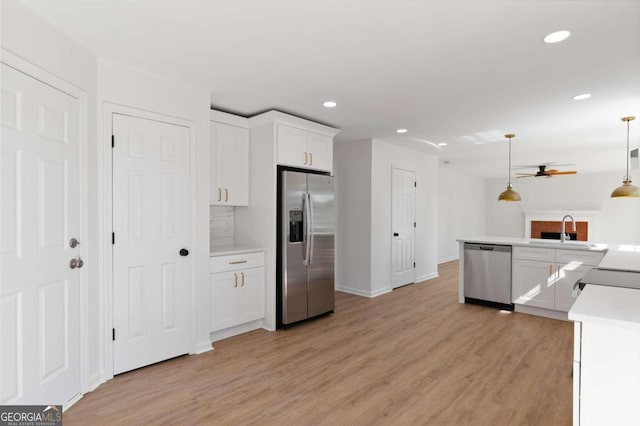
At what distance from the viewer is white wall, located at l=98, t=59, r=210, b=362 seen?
276 centimetres

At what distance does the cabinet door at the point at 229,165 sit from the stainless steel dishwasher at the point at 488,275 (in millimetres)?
3276

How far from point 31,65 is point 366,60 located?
218 centimetres

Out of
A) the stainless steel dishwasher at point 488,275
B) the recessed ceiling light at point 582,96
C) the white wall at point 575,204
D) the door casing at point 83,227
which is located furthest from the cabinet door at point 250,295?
the white wall at point 575,204

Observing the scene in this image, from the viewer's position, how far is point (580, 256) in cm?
403

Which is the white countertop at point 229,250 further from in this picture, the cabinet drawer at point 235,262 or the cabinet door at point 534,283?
the cabinet door at point 534,283

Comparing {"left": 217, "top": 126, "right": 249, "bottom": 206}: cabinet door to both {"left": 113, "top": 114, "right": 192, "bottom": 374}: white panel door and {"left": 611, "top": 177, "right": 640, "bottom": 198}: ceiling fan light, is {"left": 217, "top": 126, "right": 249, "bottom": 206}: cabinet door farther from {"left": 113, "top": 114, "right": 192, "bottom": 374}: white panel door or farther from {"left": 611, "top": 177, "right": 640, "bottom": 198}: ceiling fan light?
{"left": 611, "top": 177, "right": 640, "bottom": 198}: ceiling fan light

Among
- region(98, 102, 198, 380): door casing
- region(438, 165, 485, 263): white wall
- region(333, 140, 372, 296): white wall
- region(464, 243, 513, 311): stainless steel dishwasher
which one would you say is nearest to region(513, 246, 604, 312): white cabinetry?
region(464, 243, 513, 311): stainless steel dishwasher

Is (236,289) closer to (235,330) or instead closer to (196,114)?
(235,330)

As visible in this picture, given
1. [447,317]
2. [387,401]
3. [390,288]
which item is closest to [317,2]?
[387,401]

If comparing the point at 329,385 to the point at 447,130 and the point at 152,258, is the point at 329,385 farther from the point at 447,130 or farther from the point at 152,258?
the point at 447,130

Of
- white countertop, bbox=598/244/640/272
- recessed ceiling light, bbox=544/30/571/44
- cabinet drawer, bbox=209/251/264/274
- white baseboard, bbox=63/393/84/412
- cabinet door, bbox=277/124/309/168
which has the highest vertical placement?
recessed ceiling light, bbox=544/30/571/44

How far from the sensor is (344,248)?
5621 millimetres

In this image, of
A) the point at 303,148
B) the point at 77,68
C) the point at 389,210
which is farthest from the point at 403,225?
the point at 77,68

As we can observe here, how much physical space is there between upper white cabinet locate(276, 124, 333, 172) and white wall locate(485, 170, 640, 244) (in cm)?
835
